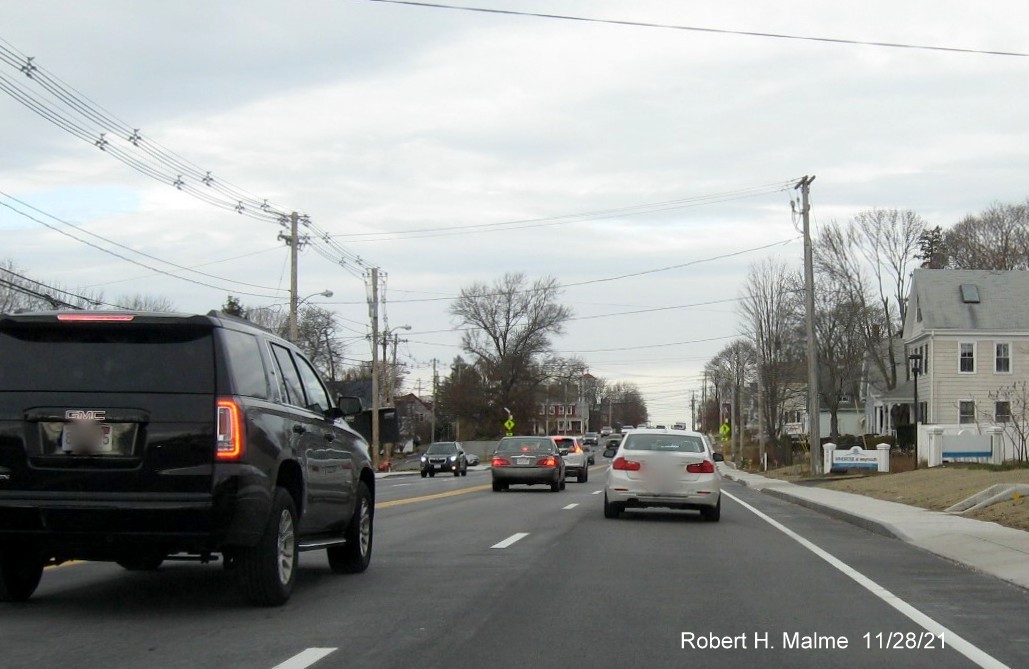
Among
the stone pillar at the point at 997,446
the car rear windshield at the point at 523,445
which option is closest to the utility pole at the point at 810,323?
the stone pillar at the point at 997,446

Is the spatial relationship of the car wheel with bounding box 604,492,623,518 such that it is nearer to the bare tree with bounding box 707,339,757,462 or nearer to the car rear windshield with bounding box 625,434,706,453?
the car rear windshield with bounding box 625,434,706,453

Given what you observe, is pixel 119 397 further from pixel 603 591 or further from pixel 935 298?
pixel 935 298

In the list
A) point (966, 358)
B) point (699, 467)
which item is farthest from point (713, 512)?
point (966, 358)

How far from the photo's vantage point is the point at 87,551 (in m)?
7.90

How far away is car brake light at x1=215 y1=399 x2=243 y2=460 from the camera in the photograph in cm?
773

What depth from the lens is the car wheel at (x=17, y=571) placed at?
27.3 feet

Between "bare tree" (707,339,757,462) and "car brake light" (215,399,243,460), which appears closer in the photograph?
"car brake light" (215,399,243,460)

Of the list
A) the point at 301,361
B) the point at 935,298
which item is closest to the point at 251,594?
the point at 301,361

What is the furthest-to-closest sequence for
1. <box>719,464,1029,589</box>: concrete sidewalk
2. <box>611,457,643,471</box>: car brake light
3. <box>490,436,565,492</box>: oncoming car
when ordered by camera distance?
<box>490,436,565,492</box>: oncoming car → <box>611,457,643,471</box>: car brake light → <box>719,464,1029,589</box>: concrete sidewalk

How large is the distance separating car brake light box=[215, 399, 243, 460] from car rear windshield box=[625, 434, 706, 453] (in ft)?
37.7

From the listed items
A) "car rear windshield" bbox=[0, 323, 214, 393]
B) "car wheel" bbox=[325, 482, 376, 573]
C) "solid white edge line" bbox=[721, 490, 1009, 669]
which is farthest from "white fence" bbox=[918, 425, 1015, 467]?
"car rear windshield" bbox=[0, 323, 214, 393]

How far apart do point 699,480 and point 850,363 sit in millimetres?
57391

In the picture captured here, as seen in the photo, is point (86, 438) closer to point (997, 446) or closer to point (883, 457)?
point (883, 457)

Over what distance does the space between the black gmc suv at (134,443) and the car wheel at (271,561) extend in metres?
0.01
